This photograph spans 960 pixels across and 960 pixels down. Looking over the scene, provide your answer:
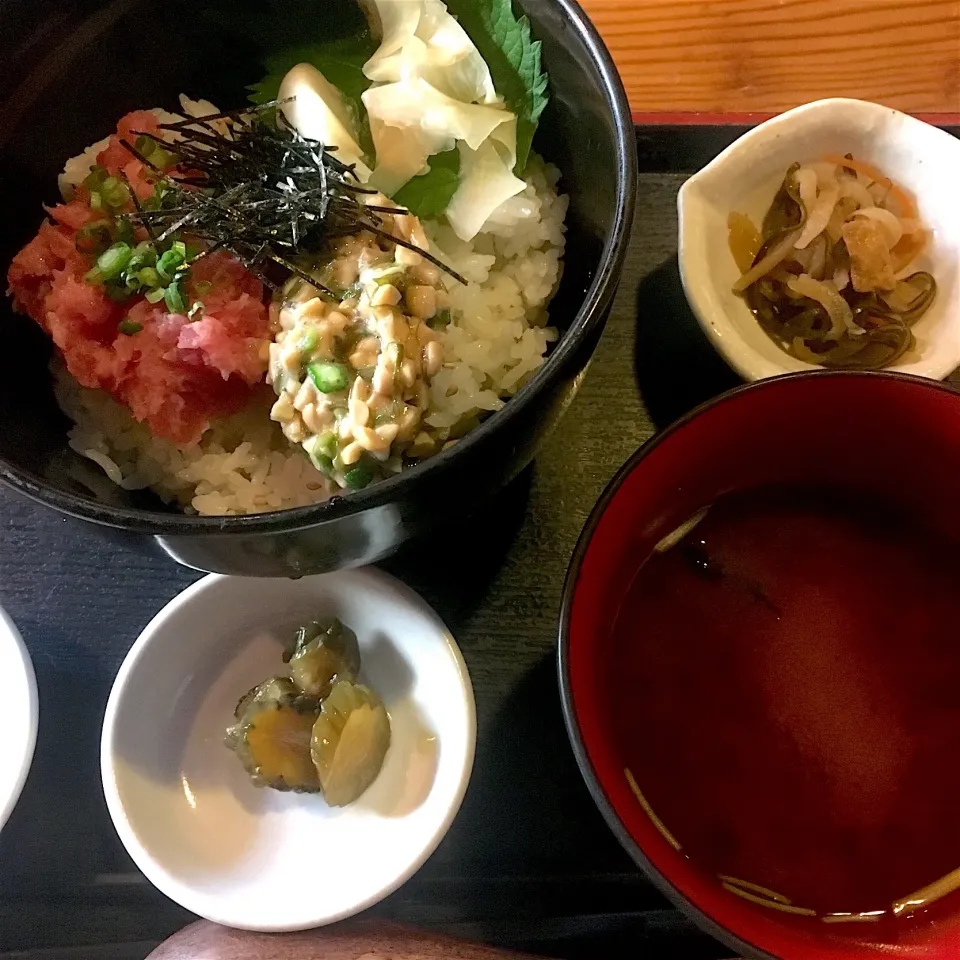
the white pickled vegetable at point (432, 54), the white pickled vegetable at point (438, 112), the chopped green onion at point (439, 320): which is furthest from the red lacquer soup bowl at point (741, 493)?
the white pickled vegetable at point (432, 54)

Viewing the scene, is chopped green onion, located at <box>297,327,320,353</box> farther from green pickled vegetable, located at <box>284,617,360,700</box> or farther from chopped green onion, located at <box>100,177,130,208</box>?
green pickled vegetable, located at <box>284,617,360,700</box>

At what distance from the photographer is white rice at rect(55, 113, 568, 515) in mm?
1110

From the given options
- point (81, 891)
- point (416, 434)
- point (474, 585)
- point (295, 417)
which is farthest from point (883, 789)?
point (81, 891)

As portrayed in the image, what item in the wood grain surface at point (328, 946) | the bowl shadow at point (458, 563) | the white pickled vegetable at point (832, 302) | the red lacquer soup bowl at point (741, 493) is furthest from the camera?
the white pickled vegetable at point (832, 302)

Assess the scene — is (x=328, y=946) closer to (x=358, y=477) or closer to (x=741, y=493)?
(x=358, y=477)

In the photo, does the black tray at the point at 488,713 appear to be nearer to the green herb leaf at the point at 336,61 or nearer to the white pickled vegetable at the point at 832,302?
the white pickled vegetable at the point at 832,302

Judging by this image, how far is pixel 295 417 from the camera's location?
1004 mm

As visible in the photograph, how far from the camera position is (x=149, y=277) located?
107cm

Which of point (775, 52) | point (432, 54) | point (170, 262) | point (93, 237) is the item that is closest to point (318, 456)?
point (170, 262)

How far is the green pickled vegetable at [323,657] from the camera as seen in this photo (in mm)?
1229

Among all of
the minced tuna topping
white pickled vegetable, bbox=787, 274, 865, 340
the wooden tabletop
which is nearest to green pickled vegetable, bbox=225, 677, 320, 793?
the minced tuna topping

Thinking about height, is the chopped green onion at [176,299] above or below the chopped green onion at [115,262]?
below

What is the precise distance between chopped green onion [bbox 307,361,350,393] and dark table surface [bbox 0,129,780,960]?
1.23ft

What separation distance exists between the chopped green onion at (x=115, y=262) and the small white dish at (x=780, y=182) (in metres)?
0.75
